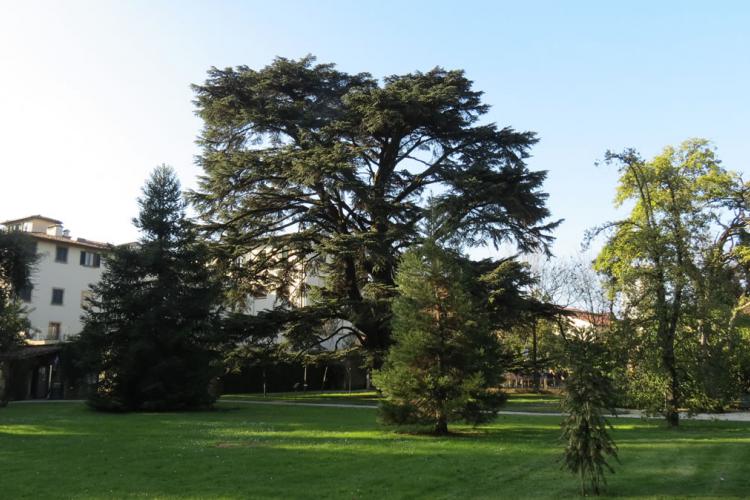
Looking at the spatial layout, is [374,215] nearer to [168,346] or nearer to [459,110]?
[459,110]

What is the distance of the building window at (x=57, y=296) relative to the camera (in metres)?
48.6

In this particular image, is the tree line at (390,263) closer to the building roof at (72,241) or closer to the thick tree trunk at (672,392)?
the thick tree trunk at (672,392)

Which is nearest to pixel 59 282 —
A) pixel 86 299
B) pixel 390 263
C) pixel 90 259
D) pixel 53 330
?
pixel 90 259

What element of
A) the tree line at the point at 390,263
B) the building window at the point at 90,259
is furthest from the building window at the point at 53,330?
the tree line at the point at 390,263

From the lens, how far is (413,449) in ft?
44.5

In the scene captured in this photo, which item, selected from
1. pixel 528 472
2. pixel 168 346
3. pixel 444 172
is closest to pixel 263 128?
pixel 444 172

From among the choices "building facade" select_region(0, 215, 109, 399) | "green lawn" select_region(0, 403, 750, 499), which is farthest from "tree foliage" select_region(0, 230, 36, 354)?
"building facade" select_region(0, 215, 109, 399)

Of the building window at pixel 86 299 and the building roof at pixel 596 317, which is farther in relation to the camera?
the building window at pixel 86 299

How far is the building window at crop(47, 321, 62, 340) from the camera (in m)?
48.6

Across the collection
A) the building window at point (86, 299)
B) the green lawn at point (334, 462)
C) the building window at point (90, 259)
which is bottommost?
the green lawn at point (334, 462)

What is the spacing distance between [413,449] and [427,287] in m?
4.55

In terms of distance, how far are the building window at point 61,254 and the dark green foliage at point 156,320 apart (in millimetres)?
24272

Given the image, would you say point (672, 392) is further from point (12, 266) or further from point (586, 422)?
point (12, 266)

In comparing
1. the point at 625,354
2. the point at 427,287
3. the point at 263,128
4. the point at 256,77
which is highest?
the point at 256,77
